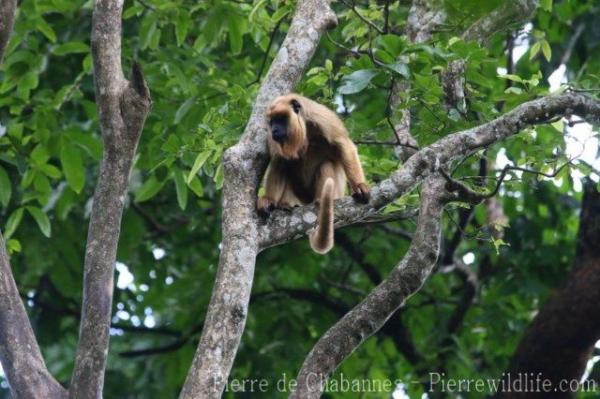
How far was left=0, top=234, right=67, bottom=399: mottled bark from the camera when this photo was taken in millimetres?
4559

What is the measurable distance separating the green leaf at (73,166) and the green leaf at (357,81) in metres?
3.29

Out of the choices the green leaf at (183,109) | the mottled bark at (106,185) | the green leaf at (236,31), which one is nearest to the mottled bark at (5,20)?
the mottled bark at (106,185)

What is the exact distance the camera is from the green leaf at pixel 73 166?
7.96 m

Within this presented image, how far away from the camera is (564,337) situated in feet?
28.6

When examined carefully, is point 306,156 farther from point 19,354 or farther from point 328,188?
point 19,354

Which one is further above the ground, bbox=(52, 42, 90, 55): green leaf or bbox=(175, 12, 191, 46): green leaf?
bbox=(175, 12, 191, 46): green leaf

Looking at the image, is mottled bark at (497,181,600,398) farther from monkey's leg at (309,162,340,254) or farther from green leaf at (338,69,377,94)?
green leaf at (338,69,377,94)

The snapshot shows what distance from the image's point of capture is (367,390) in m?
9.43

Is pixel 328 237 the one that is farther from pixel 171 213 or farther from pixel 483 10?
pixel 171 213

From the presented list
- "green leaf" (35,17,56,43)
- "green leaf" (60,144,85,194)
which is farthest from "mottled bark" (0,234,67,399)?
"green leaf" (35,17,56,43)

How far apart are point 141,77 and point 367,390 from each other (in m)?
5.20

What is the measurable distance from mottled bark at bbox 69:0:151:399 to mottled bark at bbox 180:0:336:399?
0.50 m

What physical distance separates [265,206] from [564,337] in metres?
3.95

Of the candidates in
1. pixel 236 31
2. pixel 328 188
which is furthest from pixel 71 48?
pixel 328 188
